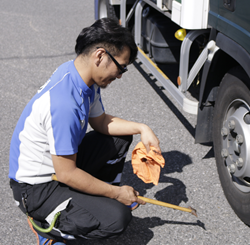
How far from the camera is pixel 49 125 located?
1.75m

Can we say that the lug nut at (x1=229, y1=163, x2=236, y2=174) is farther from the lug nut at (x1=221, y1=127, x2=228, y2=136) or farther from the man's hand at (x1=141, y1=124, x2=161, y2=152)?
the man's hand at (x1=141, y1=124, x2=161, y2=152)

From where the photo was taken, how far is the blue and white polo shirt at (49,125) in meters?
1.74

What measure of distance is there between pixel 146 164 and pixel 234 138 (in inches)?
26.8

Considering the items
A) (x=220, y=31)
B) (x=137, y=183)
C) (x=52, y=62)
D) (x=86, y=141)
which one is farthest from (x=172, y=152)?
(x=52, y=62)

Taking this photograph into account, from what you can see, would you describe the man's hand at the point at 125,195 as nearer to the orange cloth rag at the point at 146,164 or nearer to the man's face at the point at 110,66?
the orange cloth rag at the point at 146,164

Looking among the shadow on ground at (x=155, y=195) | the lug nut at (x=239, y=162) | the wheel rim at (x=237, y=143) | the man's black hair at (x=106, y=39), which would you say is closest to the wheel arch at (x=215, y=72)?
Answer: the wheel rim at (x=237, y=143)

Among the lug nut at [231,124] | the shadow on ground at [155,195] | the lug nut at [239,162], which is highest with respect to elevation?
the lug nut at [231,124]

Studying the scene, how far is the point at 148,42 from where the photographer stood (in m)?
4.07

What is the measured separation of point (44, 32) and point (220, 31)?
18.4 ft

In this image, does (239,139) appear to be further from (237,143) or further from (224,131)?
(224,131)

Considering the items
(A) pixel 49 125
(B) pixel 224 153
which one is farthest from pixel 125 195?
(B) pixel 224 153

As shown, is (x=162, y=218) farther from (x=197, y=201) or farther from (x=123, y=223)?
(x=123, y=223)

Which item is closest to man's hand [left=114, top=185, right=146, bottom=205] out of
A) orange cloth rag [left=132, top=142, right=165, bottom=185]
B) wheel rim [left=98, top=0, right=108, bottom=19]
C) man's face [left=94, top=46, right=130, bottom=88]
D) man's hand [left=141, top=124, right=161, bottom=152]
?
orange cloth rag [left=132, top=142, right=165, bottom=185]

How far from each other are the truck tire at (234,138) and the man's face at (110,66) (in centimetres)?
83
